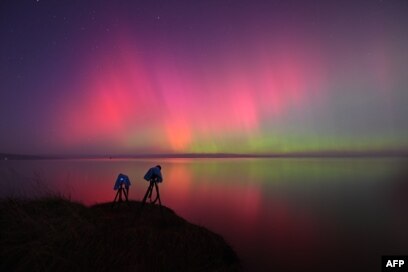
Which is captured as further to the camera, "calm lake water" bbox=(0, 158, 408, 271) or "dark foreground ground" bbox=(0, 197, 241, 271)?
"calm lake water" bbox=(0, 158, 408, 271)

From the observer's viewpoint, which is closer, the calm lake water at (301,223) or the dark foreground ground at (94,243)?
the dark foreground ground at (94,243)

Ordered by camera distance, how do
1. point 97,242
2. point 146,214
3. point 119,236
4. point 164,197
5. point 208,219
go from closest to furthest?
point 97,242
point 119,236
point 146,214
point 208,219
point 164,197

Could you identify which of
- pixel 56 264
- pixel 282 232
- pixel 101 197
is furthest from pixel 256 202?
pixel 56 264

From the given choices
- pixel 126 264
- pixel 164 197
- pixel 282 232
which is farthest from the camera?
pixel 164 197

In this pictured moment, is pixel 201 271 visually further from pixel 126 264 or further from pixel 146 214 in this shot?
pixel 146 214

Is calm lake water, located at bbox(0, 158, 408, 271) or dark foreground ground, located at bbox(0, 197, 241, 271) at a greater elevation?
dark foreground ground, located at bbox(0, 197, 241, 271)

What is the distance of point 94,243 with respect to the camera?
913 centimetres

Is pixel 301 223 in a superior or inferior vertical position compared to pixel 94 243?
inferior

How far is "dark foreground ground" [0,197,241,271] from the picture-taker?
7859 mm

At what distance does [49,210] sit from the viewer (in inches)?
434

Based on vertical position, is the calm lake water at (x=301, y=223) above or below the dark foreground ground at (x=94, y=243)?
below

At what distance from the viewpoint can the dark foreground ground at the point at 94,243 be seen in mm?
7859

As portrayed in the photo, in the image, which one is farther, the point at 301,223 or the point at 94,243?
the point at 301,223

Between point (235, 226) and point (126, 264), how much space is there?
50.5 feet
